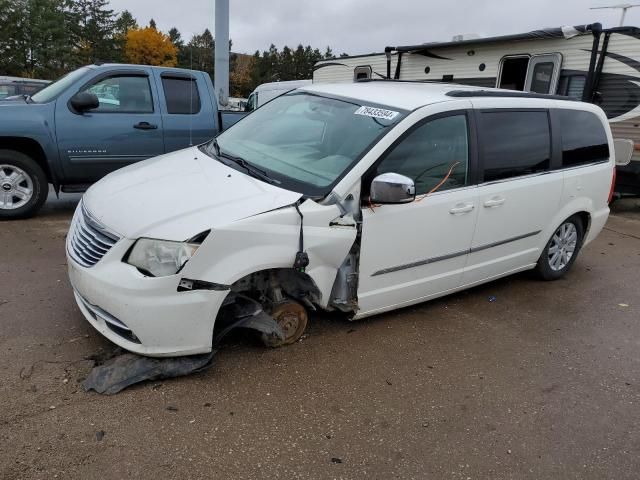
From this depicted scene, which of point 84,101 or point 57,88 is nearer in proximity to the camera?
point 84,101

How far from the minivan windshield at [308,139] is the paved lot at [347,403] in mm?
1121

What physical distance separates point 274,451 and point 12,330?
2009 mm

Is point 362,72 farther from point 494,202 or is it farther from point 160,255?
point 160,255

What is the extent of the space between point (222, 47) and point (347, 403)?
908 cm

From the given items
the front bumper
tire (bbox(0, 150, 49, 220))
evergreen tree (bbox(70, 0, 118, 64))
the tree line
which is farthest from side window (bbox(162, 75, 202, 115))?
evergreen tree (bbox(70, 0, 118, 64))

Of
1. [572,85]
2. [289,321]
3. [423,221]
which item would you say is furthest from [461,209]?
[572,85]

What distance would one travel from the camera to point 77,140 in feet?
19.5

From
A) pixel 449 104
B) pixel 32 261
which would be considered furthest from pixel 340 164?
pixel 32 261

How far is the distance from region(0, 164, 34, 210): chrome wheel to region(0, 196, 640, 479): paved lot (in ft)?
6.37

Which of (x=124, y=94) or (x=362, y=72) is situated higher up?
(x=362, y=72)

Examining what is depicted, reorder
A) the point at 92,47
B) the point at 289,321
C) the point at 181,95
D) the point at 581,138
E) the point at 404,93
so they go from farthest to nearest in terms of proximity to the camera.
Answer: the point at 92,47
the point at 181,95
the point at 581,138
the point at 404,93
the point at 289,321

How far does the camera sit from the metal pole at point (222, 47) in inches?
389

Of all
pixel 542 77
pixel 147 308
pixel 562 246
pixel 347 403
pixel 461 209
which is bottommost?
pixel 347 403

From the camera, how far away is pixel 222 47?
33.9 ft
